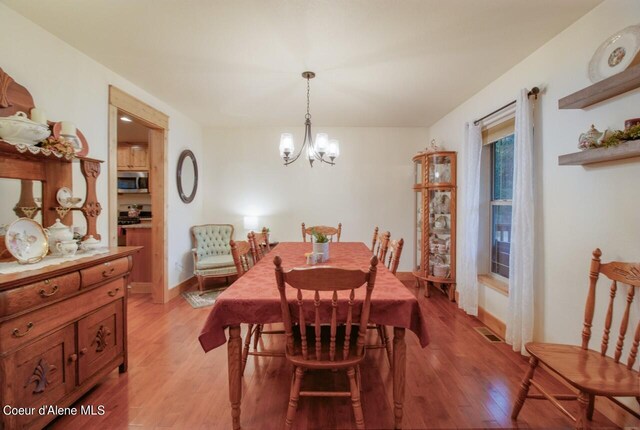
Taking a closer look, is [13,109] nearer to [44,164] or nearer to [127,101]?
[44,164]

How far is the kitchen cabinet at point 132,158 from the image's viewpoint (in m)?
4.92

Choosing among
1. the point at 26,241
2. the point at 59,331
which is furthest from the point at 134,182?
the point at 59,331

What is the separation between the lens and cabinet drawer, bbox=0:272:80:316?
125cm

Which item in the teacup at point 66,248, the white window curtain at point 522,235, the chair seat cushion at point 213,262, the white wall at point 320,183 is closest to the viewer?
the teacup at point 66,248

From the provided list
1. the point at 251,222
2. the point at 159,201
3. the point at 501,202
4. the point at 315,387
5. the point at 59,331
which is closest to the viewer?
A: the point at 59,331

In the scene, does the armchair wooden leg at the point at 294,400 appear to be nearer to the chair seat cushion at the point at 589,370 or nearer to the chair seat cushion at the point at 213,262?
the chair seat cushion at the point at 589,370

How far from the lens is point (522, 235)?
224 centimetres

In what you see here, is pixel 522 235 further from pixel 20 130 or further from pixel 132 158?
pixel 132 158

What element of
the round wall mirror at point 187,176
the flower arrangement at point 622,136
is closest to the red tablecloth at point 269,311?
the flower arrangement at point 622,136

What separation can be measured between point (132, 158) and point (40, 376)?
433cm

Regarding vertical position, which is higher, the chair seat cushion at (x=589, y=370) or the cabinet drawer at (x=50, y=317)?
the cabinet drawer at (x=50, y=317)

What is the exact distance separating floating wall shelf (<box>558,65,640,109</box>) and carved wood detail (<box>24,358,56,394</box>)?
10.9ft

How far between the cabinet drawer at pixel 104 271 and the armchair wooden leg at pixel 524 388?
260 cm

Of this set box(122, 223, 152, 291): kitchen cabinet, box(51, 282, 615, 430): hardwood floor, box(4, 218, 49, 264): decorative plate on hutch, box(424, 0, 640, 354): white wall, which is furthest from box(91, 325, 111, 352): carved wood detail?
box(424, 0, 640, 354): white wall
